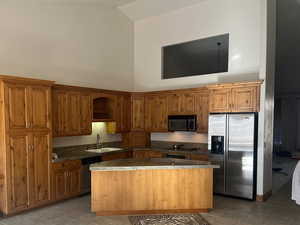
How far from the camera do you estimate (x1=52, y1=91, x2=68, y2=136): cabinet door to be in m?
4.96

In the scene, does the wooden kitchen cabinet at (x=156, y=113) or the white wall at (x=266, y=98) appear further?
the wooden kitchen cabinet at (x=156, y=113)

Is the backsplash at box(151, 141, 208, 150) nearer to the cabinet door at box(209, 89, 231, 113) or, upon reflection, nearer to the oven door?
the oven door

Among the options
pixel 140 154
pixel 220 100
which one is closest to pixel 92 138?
pixel 140 154

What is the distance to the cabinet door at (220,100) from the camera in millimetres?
5122

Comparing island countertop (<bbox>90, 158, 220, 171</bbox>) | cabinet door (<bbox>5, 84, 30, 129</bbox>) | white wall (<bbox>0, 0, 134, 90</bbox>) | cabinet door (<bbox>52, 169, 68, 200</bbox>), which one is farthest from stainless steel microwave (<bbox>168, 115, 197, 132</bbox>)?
cabinet door (<bbox>5, 84, 30, 129</bbox>)

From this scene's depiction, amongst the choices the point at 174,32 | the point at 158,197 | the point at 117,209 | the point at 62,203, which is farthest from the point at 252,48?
the point at 62,203

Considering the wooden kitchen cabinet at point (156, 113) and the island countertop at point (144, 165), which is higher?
the wooden kitchen cabinet at point (156, 113)

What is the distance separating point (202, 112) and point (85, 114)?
2.77 meters

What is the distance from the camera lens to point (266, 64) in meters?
4.97

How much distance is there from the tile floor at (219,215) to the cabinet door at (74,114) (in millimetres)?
1491

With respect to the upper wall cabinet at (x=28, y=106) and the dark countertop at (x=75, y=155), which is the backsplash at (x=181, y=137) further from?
the upper wall cabinet at (x=28, y=106)

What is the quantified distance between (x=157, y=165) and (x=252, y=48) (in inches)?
131

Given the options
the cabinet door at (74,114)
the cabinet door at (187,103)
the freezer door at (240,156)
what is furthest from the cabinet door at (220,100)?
the cabinet door at (74,114)

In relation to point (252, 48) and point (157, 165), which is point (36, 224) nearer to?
point (157, 165)
